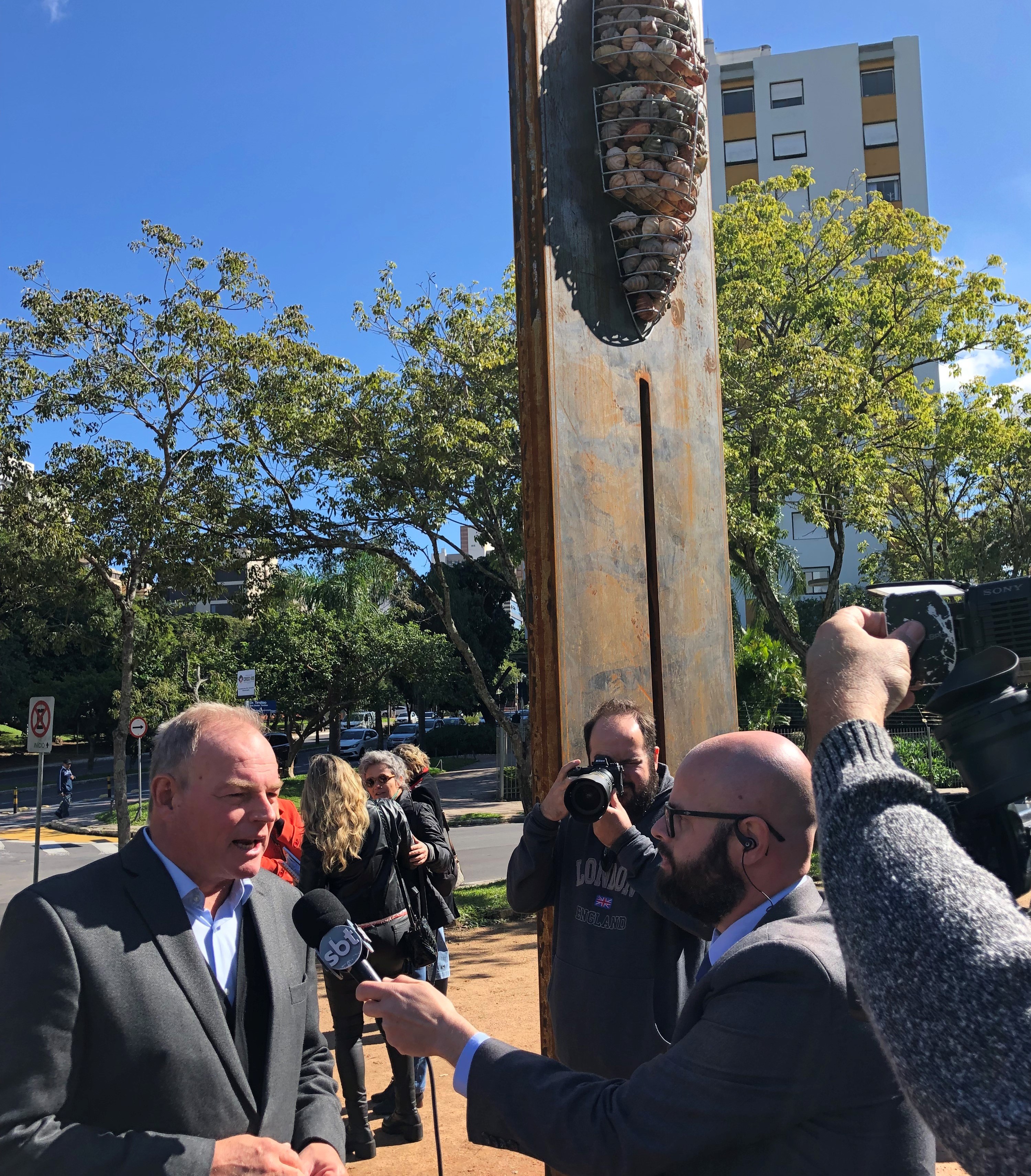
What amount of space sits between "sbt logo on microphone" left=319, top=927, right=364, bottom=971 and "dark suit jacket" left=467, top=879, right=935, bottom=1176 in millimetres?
471

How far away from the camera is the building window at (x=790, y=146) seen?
155 ft

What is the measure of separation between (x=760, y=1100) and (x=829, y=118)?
5307cm

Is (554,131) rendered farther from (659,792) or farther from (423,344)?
(423,344)

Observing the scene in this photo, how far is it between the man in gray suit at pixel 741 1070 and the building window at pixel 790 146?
51.9 m

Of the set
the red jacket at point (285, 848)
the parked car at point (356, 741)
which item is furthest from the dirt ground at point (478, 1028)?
the parked car at point (356, 741)

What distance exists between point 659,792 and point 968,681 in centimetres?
241

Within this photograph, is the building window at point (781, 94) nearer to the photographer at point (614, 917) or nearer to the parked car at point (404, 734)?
the parked car at point (404, 734)

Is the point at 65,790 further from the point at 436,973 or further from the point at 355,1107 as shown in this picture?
the point at 355,1107

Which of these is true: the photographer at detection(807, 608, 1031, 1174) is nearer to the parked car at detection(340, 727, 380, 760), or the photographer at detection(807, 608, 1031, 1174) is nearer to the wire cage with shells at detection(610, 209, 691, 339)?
the wire cage with shells at detection(610, 209, 691, 339)

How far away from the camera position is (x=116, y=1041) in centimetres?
192

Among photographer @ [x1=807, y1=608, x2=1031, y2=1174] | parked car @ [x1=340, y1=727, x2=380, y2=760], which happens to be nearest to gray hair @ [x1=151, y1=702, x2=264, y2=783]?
photographer @ [x1=807, y1=608, x2=1031, y2=1174]

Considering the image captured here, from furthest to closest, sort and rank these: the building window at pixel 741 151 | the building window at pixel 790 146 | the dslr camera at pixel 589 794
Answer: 1. the building window at pixel 741 151
2. the building window at pixel 790 146
3. the dslr camera at pixel 589 794

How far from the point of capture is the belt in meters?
5.18

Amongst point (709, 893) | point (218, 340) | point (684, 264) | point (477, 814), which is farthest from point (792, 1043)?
point (477, 814)
